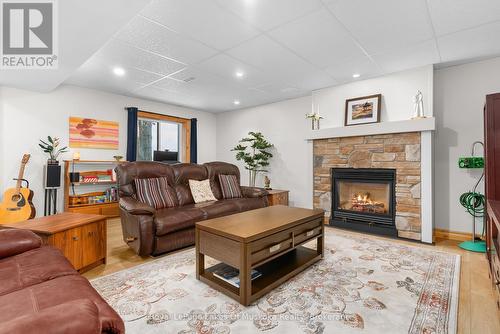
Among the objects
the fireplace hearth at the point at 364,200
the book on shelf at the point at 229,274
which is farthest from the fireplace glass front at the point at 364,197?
the book on shelf at the point at 229,274

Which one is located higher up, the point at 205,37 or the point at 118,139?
the point at 205,37

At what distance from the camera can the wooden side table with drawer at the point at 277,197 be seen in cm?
463

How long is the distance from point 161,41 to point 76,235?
6.94ft

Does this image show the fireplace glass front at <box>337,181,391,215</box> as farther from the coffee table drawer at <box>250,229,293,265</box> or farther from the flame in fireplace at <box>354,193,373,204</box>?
the coffee table drawer at <box>250,229,293,265</box>

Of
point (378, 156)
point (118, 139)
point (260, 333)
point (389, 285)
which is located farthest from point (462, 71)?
point (118, 139)

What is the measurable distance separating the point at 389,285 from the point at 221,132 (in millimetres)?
5255

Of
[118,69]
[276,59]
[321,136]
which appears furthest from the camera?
[321,136]

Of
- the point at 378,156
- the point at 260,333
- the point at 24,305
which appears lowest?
the point at 260,333

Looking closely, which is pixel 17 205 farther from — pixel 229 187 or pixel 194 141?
pixel 194 141

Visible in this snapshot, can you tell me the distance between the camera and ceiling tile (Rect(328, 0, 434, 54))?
82.6 inches

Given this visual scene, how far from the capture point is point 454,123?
337 cm

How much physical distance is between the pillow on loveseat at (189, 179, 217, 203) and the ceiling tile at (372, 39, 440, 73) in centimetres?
296

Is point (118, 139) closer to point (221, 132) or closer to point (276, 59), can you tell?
point (221, 132)

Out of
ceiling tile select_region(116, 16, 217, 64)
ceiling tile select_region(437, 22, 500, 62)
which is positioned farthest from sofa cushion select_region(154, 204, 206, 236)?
ceiling tile select_region(437, 22, 500, 62)
